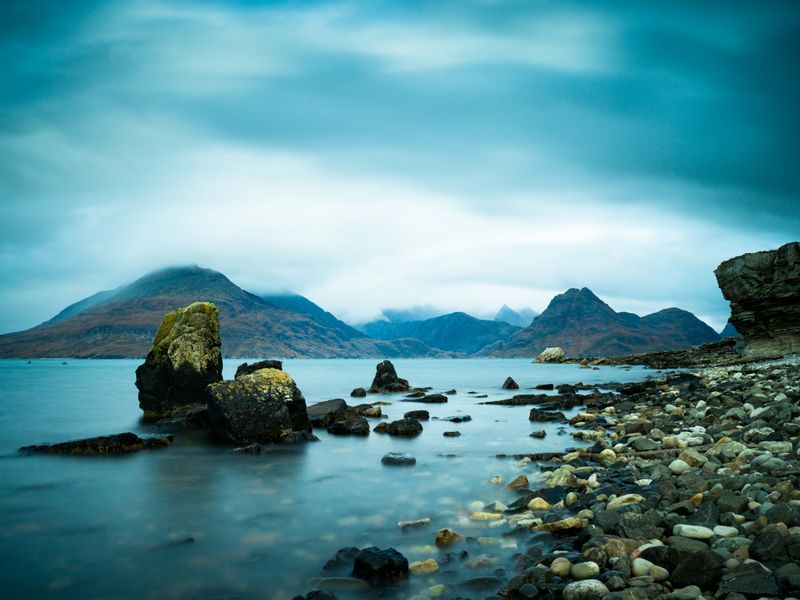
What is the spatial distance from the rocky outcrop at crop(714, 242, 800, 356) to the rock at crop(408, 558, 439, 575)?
5092 cm

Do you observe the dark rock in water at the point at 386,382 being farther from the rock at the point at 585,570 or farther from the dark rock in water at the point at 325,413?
the rock at the point at 585,570

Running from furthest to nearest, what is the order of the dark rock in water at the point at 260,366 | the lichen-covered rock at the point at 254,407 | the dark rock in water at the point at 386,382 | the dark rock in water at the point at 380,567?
the dark rock in water at the point at 386,382
the dark rock in water at the point at 260,366
the lichen-covered rock at the point at 254,407
the dark rock in water at the point at 380,567

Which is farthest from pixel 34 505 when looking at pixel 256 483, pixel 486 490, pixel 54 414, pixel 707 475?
pixel 54 414

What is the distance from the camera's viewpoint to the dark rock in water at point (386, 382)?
4581 centimetres

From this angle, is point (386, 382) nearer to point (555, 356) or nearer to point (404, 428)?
point (404, 428)

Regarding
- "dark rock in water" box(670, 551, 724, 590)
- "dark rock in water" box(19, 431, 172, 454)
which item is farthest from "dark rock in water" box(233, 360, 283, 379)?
"dark rock in water" box(670, 551, 724, 590)

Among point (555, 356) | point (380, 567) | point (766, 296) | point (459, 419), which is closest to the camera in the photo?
point (380, 567)

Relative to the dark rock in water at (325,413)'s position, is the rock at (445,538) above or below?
above

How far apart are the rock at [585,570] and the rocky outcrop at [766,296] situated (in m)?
50.5

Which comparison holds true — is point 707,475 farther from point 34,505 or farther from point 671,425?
point 34,505

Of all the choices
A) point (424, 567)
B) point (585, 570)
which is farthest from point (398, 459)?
point (585, 570)

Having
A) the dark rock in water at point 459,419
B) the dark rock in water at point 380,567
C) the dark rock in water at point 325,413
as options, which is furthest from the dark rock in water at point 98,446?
the dark rock in water at point 459,419

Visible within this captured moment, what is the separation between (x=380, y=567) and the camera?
6699 mm

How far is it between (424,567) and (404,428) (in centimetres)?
1388
